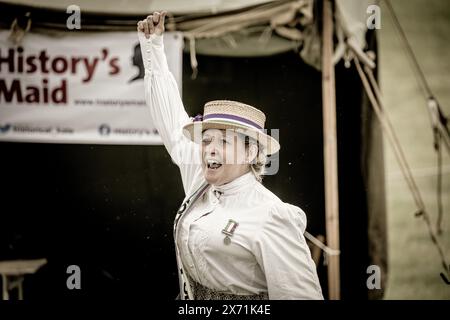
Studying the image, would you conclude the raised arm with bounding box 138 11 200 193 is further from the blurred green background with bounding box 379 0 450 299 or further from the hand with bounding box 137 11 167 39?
the blurred green background with bounding box 379 0 450 299

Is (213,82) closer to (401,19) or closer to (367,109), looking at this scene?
(367,109)

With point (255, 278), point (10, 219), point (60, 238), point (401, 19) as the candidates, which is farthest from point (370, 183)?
point (10, 219)

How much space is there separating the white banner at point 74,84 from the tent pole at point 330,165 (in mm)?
812

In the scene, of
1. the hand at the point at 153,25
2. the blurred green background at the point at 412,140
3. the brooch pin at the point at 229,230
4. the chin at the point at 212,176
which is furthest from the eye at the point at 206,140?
the blurred green background at the point at 412,140

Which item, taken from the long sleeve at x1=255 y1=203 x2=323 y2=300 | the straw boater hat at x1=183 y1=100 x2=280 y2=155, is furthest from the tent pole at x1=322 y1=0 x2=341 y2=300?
the long sleeve at x1=255 y1=203 x2=323 y2=300

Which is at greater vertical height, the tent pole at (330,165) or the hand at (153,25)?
the hand at (153,25)

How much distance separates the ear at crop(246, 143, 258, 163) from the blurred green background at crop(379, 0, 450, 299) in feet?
3.38

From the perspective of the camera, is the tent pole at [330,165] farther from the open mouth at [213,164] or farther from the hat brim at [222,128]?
the open mouth at [213,164]

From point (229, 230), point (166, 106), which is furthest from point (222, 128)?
point (229, 230)

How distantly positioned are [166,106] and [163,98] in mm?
39

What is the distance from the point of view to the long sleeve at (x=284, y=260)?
232 centimetres

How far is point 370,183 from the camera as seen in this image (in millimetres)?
3273

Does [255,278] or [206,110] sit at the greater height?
[206,110]

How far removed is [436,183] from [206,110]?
1.49 m
